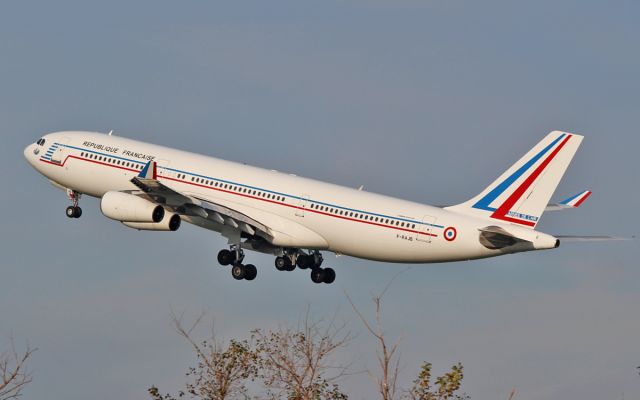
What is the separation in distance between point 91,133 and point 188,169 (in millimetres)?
8132

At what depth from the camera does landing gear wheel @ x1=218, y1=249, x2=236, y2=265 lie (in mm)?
66312

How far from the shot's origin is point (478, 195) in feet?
194

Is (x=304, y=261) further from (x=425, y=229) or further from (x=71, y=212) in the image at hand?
(x=71, y=212)

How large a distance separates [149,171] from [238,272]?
7.77 metres

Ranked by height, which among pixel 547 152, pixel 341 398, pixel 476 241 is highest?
pixel 547 152

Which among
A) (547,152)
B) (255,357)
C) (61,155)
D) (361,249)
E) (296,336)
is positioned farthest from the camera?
(61,155)

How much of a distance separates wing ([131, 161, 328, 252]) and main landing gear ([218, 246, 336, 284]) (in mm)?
1581

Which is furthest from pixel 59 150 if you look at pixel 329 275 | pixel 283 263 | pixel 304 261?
pixel 329 275

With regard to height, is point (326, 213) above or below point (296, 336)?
above

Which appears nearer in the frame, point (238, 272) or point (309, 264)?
point (238, 272)

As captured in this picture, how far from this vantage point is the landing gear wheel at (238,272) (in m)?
65.9

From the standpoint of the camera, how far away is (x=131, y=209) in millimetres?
62125

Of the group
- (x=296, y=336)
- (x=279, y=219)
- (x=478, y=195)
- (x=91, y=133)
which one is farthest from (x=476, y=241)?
(x=91, y=133)

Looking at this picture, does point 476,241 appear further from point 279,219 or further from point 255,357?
point 255,357
